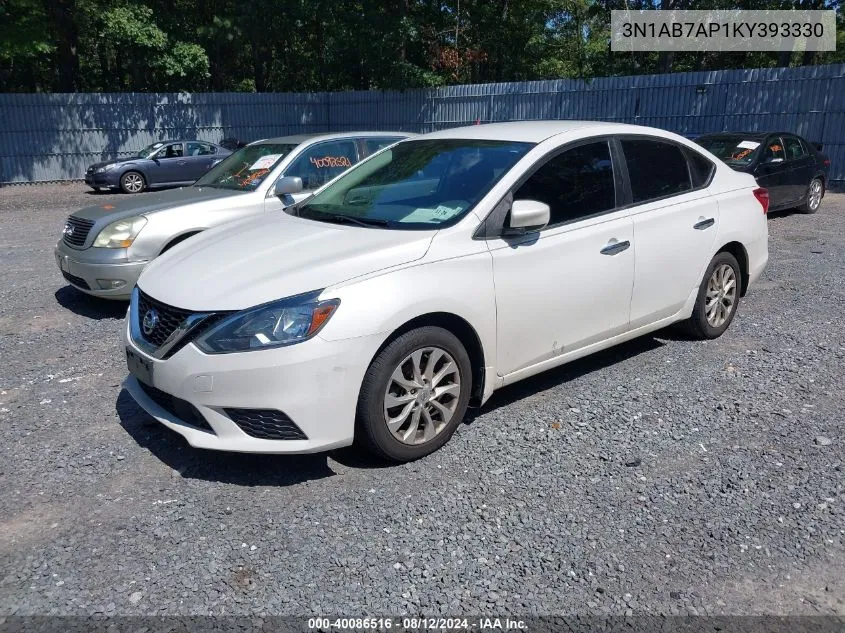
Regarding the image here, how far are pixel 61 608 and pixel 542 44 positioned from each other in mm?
29935

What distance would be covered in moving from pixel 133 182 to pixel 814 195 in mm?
15808

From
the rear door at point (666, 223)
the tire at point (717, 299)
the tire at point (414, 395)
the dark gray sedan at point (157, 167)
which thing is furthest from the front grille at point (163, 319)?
the dark gray sedan at point (157, 167)

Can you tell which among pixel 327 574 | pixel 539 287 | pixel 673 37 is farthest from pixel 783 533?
pixel 673 37

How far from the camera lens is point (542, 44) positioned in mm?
29547

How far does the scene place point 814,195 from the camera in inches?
517

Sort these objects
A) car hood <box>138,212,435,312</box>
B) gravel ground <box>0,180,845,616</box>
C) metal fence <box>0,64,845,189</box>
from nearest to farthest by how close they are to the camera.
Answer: gravel ground <box>0,180,845,616</box> → car hood <box>138,212,435,312</box> → metal fence <box>0,64,845,189</box>

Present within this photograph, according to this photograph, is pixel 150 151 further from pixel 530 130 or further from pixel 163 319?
pixel 163 319

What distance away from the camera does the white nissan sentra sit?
11.6ft

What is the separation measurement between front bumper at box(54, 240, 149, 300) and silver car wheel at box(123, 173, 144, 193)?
1355 centimetres

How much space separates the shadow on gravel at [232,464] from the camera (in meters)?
3.82

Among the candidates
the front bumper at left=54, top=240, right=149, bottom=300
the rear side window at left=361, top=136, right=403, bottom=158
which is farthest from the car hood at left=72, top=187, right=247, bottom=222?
the rear side window at left=361, top=136, right=403, bottom=158

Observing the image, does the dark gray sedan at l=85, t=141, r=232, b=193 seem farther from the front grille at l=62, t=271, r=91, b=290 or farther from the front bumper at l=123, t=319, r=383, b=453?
the front bumper at l=123, t=319, r=383, b=453

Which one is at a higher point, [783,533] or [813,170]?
[813,170]

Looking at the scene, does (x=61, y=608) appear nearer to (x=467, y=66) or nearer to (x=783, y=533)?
(x=783, y=533)
